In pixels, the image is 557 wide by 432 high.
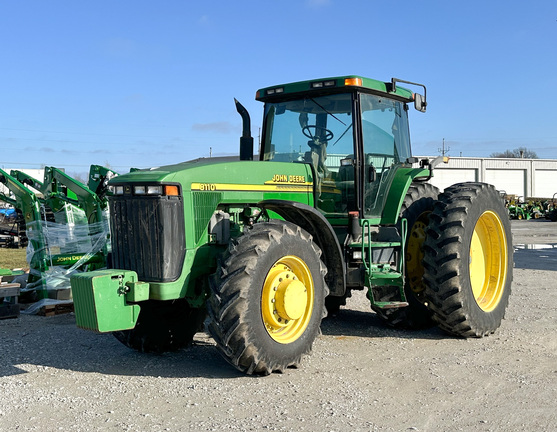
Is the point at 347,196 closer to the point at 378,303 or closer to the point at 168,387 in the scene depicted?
the point at 378,303

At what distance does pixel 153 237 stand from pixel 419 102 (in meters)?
3.90

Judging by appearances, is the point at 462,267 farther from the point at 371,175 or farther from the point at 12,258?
the point at 12,258

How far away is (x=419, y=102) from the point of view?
782 cm

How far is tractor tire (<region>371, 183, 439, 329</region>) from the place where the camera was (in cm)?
750

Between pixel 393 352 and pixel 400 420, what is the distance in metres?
2.09

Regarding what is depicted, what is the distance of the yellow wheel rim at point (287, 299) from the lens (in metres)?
5.61

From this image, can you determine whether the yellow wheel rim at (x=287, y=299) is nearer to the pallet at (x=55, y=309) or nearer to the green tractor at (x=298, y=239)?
the green tractor at (x=298, y=239)

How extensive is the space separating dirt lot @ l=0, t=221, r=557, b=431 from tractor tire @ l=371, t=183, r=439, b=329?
172mm

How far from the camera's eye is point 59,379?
18.6 feet

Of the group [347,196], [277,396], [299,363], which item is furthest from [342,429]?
[347,196]

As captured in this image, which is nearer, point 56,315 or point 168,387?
point 168,387

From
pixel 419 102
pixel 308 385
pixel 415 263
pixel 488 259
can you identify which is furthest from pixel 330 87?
pixel 308 385

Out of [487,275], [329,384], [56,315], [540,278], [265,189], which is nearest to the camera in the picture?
[329,384]

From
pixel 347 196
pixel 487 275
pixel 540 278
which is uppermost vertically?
pixel 347 196
